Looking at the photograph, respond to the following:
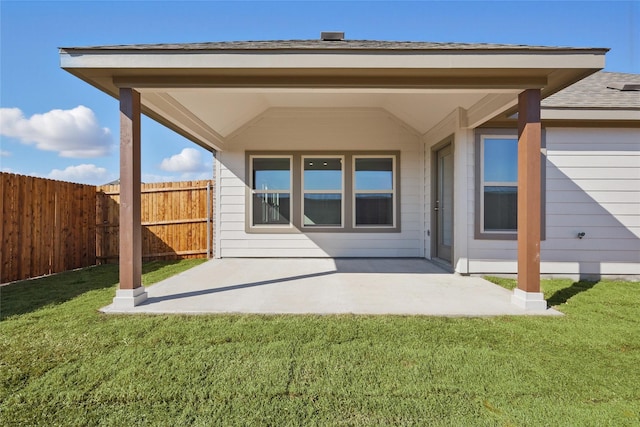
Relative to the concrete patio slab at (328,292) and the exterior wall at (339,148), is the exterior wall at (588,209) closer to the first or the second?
the concrete patio slab at (328,292)

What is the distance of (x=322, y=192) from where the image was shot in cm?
704

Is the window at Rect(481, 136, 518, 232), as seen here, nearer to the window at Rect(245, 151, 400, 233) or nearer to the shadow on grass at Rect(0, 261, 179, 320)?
the window at Rect(245, 151, 400, 233)

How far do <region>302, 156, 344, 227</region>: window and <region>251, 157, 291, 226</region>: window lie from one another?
40 cm

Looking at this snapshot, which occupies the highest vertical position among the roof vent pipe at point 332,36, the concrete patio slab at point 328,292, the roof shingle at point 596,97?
the roof vent pipe at point 332,36

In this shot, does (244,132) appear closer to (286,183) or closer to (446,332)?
(286,183)

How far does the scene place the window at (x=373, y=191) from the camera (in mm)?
7012

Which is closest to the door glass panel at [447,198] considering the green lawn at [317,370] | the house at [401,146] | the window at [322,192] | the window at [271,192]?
the house at [401,146]

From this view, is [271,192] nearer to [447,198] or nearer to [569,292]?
[447,198]

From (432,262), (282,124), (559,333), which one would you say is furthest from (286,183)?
(559,333)

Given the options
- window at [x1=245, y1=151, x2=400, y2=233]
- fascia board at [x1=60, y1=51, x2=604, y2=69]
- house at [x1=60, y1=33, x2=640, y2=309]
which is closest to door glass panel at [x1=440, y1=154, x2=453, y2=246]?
house at [x1=60, y1=33, x2=640, y2=309]

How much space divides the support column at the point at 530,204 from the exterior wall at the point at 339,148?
11.1 ft

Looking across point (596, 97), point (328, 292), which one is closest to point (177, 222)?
point (328, 292)

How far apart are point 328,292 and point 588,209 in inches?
180

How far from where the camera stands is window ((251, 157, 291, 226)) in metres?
7.05
